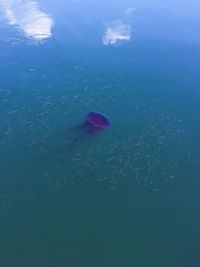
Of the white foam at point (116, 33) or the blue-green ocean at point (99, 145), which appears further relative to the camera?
the white foam at point (116, 33)

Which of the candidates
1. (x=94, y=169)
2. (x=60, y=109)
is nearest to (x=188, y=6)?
(x=60, y=109)

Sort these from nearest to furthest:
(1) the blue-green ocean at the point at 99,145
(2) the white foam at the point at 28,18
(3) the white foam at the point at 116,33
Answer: (1) the blue-green ocean at the point at 99,145, (3) the white foam at the point at 116,33, (2) the white foam at the point at 28,18

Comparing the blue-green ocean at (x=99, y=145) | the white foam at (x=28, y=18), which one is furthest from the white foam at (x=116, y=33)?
the white foam at (x=28, y=18)

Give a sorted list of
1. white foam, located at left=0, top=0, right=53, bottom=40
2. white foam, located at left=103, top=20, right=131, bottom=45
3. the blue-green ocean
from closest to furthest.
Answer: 1. the blue-green ocean
2. white foam, located at left=103, top=20, right=131, bottom=45
3. white foam, located at left=0, top=0, right=53, bottom=40

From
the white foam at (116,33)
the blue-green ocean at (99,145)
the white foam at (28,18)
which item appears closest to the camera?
the blue-green ocean at (99,145)

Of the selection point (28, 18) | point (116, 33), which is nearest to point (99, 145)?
point (116, 33)

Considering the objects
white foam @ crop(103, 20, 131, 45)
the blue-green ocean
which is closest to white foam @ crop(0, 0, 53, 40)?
the blue-green ocean

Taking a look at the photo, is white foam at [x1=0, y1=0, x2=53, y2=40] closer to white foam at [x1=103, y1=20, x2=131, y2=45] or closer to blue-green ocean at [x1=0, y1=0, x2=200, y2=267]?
blue-green ocean at [x1=0, y1=0, x2=200, y2=267]

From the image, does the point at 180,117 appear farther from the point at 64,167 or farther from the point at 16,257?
the point at 16,257

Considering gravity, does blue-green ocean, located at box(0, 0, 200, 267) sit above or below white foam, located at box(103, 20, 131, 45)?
below

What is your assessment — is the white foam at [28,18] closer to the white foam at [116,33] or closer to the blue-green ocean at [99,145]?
the blue-green ocean at [99,145]
